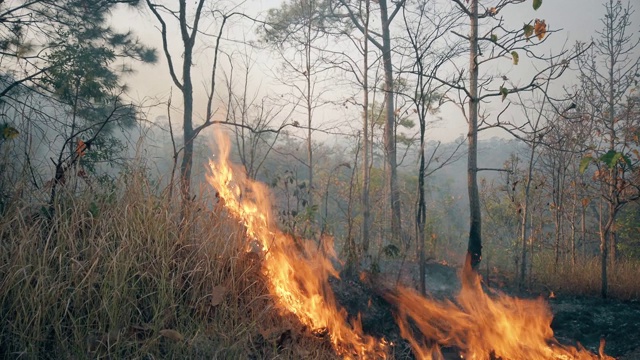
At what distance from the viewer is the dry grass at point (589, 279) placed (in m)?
7.66

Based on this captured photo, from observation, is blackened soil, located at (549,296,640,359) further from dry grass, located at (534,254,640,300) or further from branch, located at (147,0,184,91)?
branch, located at (147,0,184,91)

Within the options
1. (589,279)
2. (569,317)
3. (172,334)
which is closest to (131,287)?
(172,334)

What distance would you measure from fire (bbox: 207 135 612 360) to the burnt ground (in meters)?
0.18

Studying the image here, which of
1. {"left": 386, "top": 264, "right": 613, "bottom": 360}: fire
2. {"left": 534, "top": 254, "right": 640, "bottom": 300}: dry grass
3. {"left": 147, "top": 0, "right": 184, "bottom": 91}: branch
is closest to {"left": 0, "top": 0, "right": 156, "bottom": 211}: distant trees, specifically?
{"left": 147, "top": 0, "right": 184, "bottom": 91}: branch

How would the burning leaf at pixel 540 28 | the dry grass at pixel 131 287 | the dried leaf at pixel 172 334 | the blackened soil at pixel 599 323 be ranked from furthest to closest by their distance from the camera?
the burning leaf at pixel 540 28, the blackened soil at pixel 599 323, the dried leaf at pixel 172 334, the dry grass at pixel 131 287

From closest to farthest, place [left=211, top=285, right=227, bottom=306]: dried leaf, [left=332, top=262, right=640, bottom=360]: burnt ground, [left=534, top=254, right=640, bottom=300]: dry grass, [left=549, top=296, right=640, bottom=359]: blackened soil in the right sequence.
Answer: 1. [left=211, top=285, right=227, bottom=306]: dried leaf
2. [left=332, top=262, right=640, bottom=360]: burnt ground
3. [left=549, top=296, right=640, bottom=359]: blackened soil
4. [left=534, top=254, right=640, bottom=300]: dry grass

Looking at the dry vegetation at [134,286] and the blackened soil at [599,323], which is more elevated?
the dry vegetation at [134,286]

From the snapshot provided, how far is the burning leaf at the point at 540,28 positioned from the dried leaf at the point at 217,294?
17.1ft

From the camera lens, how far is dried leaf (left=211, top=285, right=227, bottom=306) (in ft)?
13.1

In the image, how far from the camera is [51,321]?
3402 mm

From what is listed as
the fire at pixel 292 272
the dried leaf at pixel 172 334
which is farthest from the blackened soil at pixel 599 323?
the dried leaf at pixel 172 334

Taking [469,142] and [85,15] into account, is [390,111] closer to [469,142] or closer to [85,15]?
[469,142]

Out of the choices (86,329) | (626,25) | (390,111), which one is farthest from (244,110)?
(626,25)

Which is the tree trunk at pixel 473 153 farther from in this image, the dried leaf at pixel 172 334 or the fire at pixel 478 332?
the dried leaf at pixel 172 334
